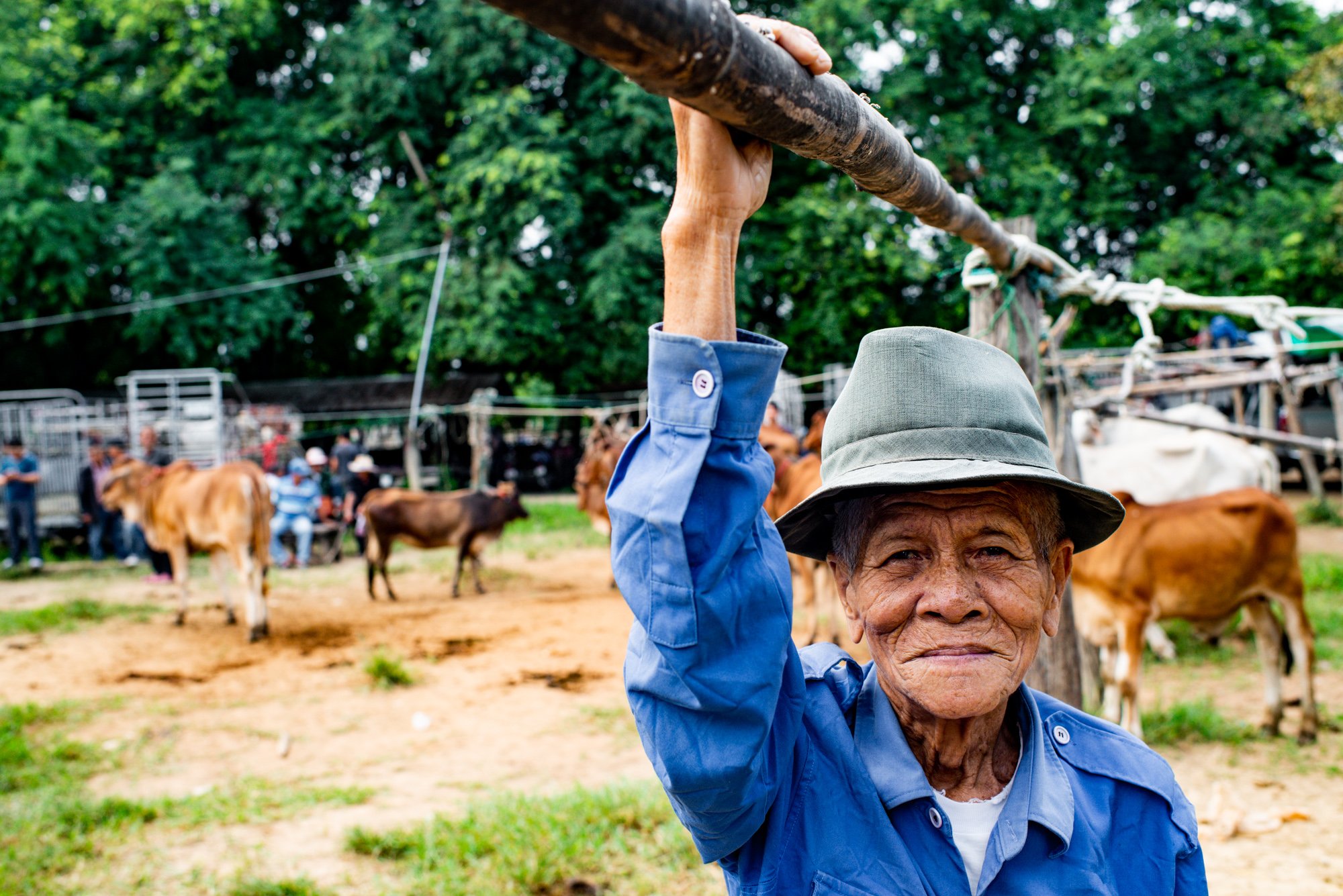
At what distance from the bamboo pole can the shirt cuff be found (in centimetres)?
28

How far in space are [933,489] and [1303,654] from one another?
556cm

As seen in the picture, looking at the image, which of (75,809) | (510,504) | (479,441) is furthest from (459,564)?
(75,809)

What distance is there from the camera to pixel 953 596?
1.42 meters

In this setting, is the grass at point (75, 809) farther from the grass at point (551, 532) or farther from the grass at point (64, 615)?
the grass at point (551, 532)

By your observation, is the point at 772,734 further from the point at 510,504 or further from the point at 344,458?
the point at 344,458

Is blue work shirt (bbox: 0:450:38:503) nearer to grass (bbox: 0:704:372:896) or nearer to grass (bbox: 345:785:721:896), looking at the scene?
grass (bbox: 0:704:372:896)

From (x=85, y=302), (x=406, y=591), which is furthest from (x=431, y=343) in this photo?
(x=406, y=591)

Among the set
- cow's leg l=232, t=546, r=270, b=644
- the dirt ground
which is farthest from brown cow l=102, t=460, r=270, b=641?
the dirt ground

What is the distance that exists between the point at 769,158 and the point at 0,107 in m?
21.4

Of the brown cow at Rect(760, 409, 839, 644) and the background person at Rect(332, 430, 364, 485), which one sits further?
the background person at Rect(332, 430, 364, 485)

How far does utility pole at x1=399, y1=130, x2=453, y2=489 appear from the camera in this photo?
17859 millimetres

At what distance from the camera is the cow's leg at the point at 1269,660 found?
18.6ft

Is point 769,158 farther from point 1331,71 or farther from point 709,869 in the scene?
point 1331,71

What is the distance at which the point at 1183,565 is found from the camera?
5684mm
